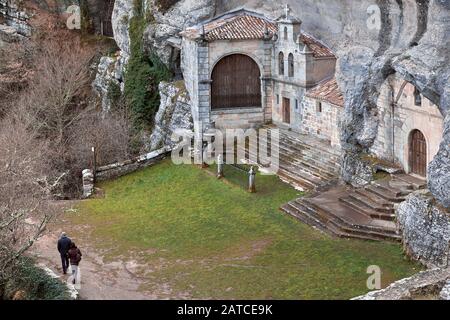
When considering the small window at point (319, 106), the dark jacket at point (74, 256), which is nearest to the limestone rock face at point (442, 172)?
the dark jacket at point (74, 256)

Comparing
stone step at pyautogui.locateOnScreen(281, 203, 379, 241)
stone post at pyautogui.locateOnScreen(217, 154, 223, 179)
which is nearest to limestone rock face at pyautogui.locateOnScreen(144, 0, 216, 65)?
stone post at pyautogui.locateOnScreen(217, 154, 223, 179)

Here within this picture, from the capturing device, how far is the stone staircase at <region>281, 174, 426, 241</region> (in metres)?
27.6

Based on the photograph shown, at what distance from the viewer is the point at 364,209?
94.7ft

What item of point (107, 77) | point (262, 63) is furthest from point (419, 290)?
point (107, 77)

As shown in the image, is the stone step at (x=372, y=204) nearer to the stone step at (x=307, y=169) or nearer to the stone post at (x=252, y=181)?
the stone step at (x=307, y=169)

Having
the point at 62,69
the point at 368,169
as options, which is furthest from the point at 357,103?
the point at 62,69

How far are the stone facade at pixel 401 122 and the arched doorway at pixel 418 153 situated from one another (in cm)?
12

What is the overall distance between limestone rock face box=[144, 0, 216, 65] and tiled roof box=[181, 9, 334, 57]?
5.53 ft

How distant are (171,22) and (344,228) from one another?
19.6 m

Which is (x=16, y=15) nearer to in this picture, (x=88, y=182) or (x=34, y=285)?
(x=88, y=182)

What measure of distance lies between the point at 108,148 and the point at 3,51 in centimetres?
1442

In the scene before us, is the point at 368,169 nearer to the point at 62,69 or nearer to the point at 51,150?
the point at 51,150
